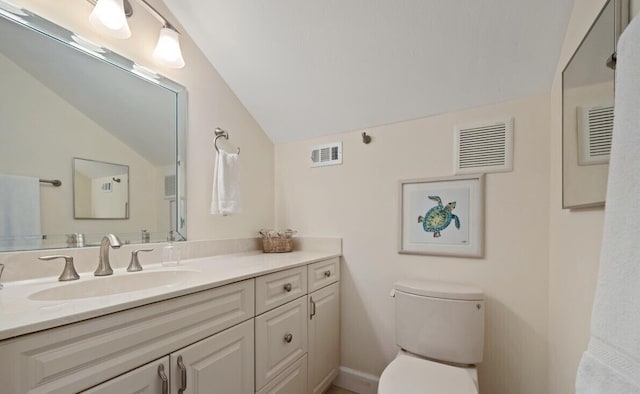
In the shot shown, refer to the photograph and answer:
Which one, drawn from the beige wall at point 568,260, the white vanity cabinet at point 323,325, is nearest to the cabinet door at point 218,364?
the white vanity cabinet at point 323,325

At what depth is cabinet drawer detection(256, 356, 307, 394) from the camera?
119 cm

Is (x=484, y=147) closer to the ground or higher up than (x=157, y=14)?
closer to the ground

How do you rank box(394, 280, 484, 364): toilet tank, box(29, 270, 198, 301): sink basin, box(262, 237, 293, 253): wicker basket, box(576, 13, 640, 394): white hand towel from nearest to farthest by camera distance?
box(576, 13, 640, 394): white hand towel
box(29, 270, 198, 301): sink basin
box(394, 280, 484, 364): toilet tank
box(262, 237, 293, 253): wicker basket

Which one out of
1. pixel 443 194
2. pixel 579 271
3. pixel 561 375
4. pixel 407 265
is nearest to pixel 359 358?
pixel 407 265

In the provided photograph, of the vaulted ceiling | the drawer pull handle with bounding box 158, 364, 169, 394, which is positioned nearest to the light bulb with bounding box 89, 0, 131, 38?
the vaulted ceiling

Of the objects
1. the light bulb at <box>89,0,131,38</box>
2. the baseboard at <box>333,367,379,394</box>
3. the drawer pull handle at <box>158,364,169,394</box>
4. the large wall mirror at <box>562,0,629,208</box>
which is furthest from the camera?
the baseboard at <box>333,367,379,394</box>

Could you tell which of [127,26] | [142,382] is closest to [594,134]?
[142,382]

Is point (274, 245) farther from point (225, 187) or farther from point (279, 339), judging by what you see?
point (279, 339)

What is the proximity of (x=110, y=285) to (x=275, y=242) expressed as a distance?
0.96 m

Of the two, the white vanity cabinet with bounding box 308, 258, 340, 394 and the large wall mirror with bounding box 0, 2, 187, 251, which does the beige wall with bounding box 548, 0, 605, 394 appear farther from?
the large wall mirror with bounding box 0, 2, 187, 251

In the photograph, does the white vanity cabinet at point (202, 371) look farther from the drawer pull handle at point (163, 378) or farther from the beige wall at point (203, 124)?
the beige wall at point (203, 124)

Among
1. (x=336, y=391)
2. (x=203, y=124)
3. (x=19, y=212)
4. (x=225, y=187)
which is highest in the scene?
(x=203, y=124)

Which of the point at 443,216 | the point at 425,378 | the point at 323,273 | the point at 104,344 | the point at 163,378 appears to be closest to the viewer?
the point at 104,344

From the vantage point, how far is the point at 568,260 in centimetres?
98
